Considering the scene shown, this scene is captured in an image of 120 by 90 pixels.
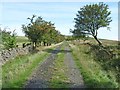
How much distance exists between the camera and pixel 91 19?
2618 inches

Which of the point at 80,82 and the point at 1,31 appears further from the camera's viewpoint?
the point at 1,31

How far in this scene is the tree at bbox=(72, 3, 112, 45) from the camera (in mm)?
66625

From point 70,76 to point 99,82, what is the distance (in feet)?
10.4

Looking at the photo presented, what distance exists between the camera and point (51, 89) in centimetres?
1459

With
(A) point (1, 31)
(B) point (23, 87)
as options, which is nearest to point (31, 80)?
(B) point (23, 87)

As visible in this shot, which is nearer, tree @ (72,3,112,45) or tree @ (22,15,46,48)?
tree @ (22,15,46,48)

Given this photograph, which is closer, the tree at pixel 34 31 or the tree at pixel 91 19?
the tree at pixel 34 31

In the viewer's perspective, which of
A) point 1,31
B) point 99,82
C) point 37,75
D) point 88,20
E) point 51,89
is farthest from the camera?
point 88,20

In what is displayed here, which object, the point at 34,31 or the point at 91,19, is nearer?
the point at 34,31

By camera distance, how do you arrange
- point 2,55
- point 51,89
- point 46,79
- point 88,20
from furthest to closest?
point 88,20 → point 2,55 → point 46,79 → point 51,89

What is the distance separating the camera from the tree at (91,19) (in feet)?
219

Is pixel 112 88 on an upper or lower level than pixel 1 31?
lower

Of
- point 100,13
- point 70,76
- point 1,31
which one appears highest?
point 100,13

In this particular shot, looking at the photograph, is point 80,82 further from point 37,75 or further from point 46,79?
point 37,75
